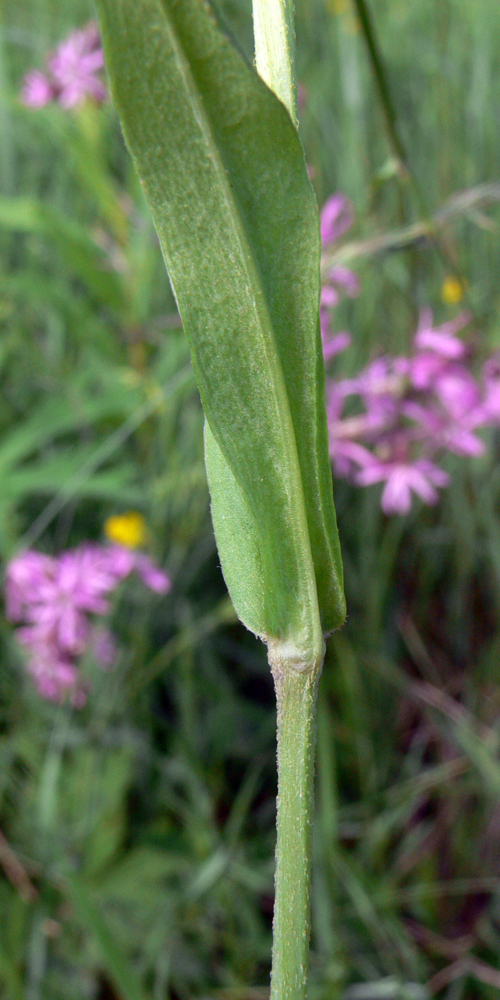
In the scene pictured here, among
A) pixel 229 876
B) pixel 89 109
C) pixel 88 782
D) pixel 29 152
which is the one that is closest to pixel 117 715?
pixel 88 782

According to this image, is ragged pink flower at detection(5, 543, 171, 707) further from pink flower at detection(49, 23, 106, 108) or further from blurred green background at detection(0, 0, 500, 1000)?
pink flower at detection(49, 23, 106, 108)

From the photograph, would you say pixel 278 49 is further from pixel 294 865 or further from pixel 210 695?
pixel 210 695

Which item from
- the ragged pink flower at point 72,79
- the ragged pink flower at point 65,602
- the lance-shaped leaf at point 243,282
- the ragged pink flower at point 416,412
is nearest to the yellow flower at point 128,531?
the ragged pink flower at point 65,602

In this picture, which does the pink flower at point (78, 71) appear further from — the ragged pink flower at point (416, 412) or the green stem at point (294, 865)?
the green stem at point (294, 865)

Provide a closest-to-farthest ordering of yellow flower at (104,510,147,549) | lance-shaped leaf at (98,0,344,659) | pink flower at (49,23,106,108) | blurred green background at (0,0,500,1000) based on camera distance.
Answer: lance-shaped leaf at (98,0,344,659) < blurred green background at (0,0,500,1000) < yellow flower at (104,510,147,549) < pink flower at (49,23,106,108)

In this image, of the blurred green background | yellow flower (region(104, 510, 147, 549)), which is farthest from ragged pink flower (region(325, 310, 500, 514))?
yellow flower (region(104, 510, 147, 549))

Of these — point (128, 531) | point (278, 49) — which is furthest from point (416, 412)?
point (278, 49)

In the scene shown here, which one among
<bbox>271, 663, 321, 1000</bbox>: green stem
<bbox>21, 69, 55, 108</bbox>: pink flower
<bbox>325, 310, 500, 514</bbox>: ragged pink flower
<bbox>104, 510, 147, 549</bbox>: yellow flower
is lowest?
<bbox>271, 663, 321, 1000</bbox>: green stem
